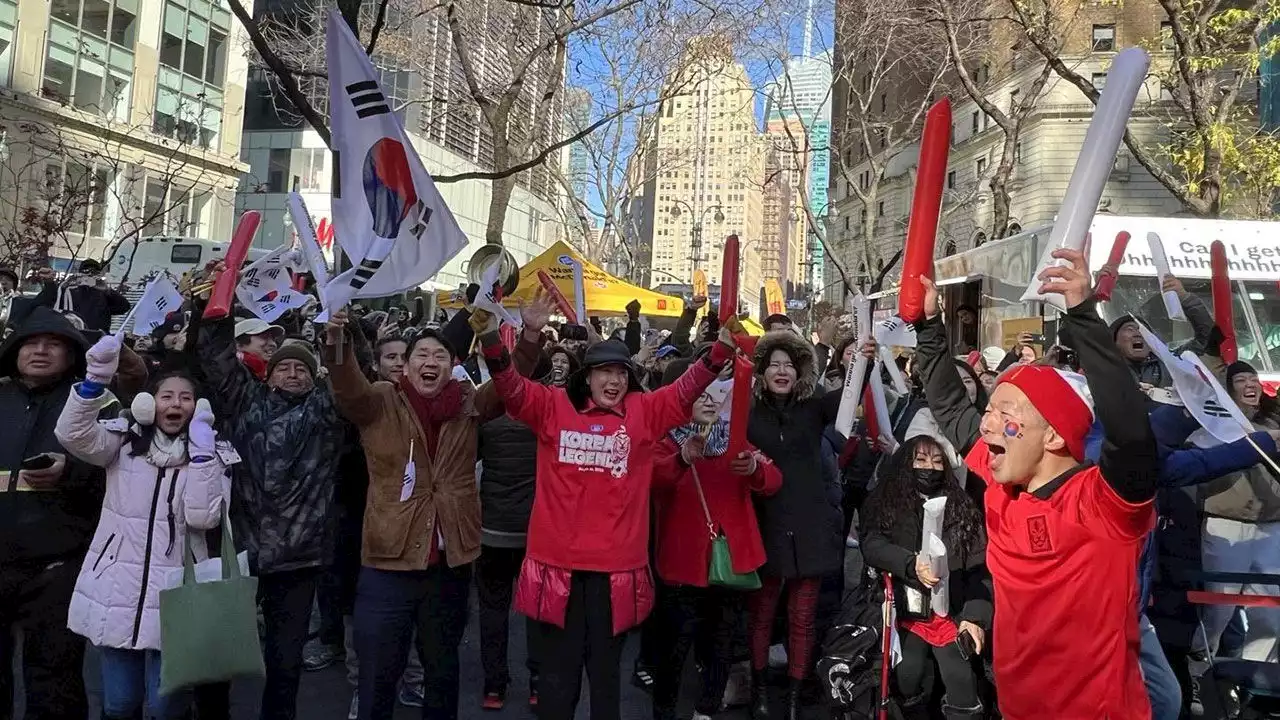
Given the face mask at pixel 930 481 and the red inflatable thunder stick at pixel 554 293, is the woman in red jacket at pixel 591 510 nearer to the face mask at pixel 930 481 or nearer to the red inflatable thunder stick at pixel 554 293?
the red inflatable thunder stick at pixel 554 293

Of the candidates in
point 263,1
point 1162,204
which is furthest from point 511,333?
point 263,1

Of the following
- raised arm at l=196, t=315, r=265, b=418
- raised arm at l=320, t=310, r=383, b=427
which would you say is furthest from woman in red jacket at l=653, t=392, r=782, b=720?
raised arm at l=196, t=315, r=265, b=418

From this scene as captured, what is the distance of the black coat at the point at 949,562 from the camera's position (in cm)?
399

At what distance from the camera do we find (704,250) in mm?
79562

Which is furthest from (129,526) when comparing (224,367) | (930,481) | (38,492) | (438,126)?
(438,126)

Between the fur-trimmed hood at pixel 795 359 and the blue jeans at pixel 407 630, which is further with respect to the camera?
the fur-trimmed hood at pixel 795 359

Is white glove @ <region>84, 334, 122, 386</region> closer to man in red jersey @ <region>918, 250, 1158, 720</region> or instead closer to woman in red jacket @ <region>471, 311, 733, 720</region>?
woman in red jacket @ <region>471, 311, 733, 720</region>

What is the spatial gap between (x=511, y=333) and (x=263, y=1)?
40.9 meters

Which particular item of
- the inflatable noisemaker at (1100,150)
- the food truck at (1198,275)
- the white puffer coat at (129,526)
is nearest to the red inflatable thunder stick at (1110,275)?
the inflatable noisemaker at (1100,150)

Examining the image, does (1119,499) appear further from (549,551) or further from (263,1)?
(263,1)

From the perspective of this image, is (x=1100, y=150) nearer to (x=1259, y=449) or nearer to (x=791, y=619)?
(x=1259, y=449)

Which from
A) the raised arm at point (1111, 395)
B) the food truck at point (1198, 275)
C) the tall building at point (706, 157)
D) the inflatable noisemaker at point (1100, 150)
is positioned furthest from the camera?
the tall building at point (706, 157)

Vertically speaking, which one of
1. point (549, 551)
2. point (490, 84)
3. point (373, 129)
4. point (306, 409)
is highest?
point (490, 84)

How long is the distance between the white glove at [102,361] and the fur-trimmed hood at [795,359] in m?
3.09
